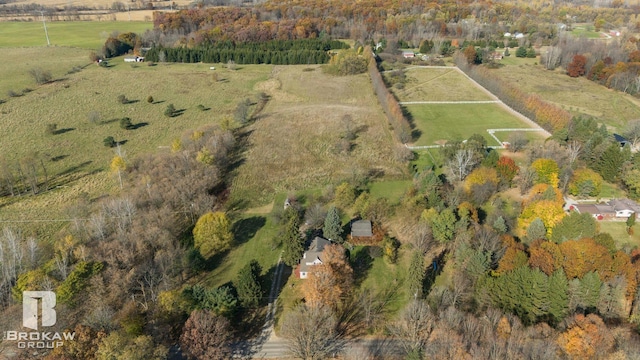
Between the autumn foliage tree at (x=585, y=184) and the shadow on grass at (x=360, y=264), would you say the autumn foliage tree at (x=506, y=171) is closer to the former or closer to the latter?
the autumn foliage tree at (x=585, y=184)

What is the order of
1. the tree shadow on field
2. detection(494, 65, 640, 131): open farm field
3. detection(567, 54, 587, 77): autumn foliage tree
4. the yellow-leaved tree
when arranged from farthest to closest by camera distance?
1. detection(567, 54, 587, 77): autumn foliage tree
2. detection(494, 65, 640, 131): open farm field
3. the tree shadow on field
4. the yellow-leaved tree

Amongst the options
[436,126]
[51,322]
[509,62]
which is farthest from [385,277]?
[509,62]

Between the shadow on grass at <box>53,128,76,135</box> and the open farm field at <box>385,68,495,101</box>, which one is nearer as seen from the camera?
the shadow on grass at <box>53,128,76,135</box>

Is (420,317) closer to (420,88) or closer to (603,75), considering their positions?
(420,88)

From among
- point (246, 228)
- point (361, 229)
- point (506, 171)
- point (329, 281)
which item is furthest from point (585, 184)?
point (246, 228)

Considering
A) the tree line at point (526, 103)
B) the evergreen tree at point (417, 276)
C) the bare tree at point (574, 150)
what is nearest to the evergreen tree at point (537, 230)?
the evergreen tree at point (417, 276)

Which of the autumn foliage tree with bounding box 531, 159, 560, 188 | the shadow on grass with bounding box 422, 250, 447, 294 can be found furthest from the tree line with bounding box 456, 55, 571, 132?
the shadow on grass with bounding box 422, 250, 447, 294

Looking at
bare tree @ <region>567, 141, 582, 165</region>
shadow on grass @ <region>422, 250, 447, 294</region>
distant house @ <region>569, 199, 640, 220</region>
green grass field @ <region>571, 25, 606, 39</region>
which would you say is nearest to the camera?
Result: shadow on grass @ <region>422, 250, 447, 294</region>

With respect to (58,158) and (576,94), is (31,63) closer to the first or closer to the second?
(58,158)

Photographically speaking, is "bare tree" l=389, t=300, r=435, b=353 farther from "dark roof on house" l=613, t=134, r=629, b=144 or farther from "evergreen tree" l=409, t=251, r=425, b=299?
"dark roof on house" l=613, t=134, r=629, b=144
